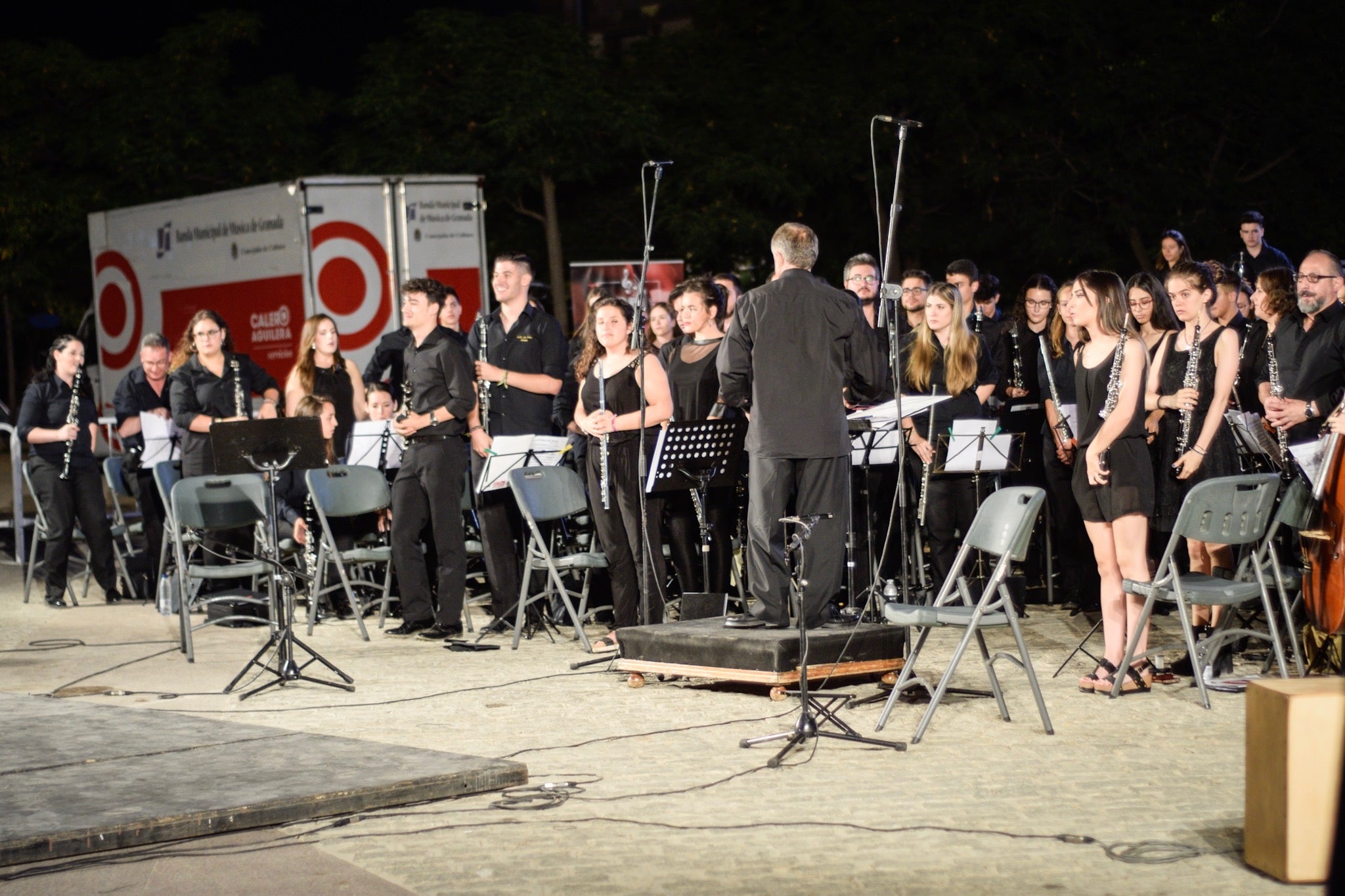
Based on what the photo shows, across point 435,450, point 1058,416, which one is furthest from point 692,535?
point 1058,416

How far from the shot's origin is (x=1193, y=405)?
25.5 feet

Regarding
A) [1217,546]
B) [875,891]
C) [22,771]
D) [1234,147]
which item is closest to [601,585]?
[1217,546]

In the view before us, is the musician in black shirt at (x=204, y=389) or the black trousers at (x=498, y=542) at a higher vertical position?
the musician in black shirt at (x=204, y=389)

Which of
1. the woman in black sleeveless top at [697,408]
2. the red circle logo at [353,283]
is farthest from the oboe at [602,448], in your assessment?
the red circle logo at [353,283]

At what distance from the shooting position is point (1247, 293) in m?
9.70

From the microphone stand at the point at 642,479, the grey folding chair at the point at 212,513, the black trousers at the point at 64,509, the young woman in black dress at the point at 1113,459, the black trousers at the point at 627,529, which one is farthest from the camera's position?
the black trousers at the point at 64,509

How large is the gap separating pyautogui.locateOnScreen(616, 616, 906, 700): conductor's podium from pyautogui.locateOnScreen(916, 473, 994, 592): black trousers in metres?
1.84

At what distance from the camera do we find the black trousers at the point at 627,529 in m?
8.34

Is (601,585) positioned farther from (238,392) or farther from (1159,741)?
(1159,741)

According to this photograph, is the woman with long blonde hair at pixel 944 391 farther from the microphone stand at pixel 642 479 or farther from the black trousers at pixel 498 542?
the black trousers at pixel 498 542

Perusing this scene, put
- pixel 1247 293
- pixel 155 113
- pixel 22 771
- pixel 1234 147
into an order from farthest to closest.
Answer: pixel 155 113
pixel 1234 147
pixel 1247 293
pixel 22 771

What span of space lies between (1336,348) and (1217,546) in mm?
1144

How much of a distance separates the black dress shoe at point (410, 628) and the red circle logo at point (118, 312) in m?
8.37

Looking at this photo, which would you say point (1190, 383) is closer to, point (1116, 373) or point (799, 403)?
point (1116, 373)
